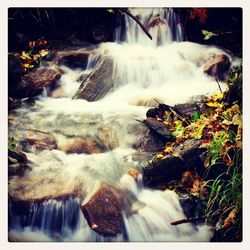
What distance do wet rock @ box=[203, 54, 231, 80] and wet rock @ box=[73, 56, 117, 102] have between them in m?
0.64

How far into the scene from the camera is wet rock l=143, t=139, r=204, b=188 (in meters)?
2.94

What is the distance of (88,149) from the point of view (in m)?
2.99

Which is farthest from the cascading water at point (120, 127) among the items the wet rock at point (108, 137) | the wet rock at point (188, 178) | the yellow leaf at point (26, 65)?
the yellow leaf at point (26, 65)

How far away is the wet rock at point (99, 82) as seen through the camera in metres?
3.10

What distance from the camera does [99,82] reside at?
3.12m

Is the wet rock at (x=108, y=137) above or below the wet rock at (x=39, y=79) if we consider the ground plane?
below

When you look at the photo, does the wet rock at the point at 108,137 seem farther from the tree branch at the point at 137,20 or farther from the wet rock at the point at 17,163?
the tree branch at the point at 137,20

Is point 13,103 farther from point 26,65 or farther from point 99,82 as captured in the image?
point 99,82

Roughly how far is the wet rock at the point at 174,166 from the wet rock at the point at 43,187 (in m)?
0.46

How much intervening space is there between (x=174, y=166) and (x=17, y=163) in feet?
3.32

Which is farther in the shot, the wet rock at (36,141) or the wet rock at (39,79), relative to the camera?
the wet rock at (39,79)

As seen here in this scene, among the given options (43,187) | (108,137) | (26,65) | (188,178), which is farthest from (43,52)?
(188,178)

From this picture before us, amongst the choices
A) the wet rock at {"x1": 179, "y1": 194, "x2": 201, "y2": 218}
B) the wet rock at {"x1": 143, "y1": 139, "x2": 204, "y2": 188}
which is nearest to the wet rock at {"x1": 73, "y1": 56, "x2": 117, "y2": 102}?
the wet rock at {"x1": 143, "y1": 139, "x2": 204, "y2": 188}
